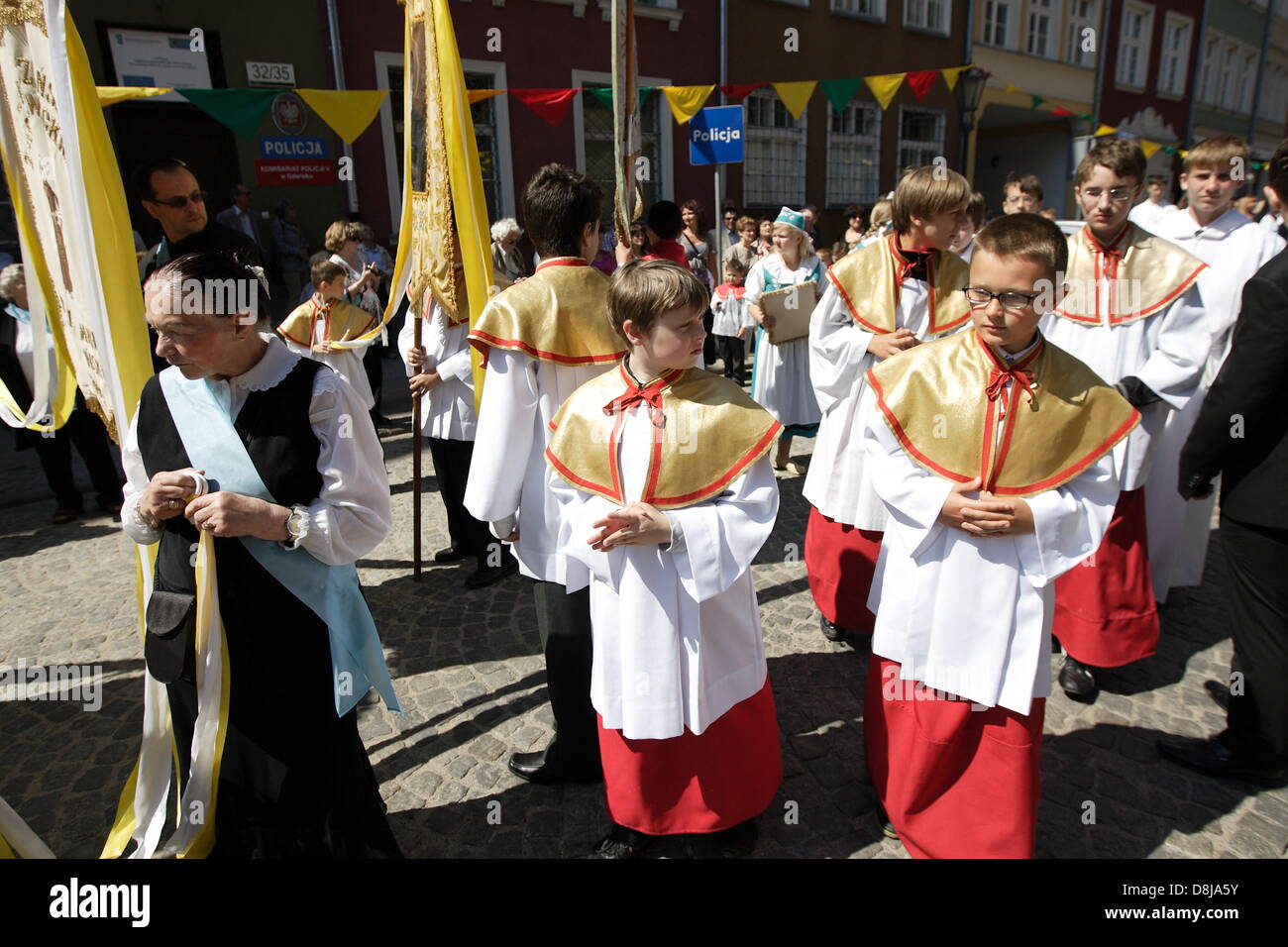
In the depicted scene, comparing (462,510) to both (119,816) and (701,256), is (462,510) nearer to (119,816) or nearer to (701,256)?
(119,816)

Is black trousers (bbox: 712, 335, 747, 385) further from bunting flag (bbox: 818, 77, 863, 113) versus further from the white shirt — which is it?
the white shirt

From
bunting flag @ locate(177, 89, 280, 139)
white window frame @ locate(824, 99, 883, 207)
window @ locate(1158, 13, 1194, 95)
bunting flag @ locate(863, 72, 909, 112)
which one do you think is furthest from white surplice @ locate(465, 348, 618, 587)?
window @ locate(1158, 13, 1194, 95)

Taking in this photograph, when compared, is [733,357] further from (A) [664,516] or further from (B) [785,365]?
(A) [664,516]

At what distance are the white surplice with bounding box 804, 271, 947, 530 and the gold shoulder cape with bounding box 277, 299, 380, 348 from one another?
345 centimetres

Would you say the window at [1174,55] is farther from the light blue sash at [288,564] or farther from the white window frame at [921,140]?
the light blue sash at [288,564]

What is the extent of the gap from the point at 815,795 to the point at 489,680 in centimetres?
156

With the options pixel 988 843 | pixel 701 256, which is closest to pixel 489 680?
pixel 988 843

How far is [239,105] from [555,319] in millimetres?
6217

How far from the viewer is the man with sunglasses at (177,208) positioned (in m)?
3.32

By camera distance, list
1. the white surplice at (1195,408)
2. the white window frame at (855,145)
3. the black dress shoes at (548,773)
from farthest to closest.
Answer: the white window frame at (855,145)
the white surplice at (1195,408)
the black dress shoes at (548,773)

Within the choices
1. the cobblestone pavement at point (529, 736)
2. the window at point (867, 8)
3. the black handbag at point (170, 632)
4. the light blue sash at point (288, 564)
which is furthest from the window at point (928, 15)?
the black handbag at point (170, 632)

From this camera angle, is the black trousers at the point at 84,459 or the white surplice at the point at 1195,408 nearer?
the white surplice at the point at 1195,408

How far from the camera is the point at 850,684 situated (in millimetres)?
3393

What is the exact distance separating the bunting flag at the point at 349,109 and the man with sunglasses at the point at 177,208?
13.4 feet
